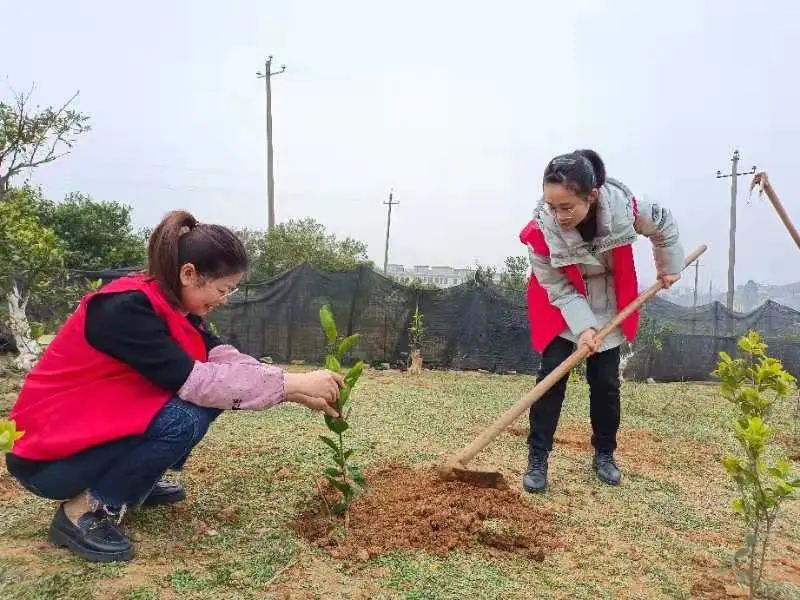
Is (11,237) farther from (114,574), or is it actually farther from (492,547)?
(492,547)

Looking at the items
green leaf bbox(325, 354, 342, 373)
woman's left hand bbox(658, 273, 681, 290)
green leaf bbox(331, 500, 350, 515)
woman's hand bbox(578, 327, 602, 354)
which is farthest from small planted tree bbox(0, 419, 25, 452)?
woman's left hand bbox(658, 273, 681, 290)

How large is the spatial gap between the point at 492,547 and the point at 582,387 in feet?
16.2

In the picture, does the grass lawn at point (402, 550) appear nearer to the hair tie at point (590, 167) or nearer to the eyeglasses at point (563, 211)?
the eyeglasses at point (563, 211)

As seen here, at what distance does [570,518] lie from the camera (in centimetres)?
250

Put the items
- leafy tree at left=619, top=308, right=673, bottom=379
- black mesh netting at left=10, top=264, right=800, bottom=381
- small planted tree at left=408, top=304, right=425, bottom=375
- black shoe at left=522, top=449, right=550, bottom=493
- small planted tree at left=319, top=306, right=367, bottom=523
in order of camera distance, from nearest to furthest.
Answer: small planted tree at left=319, top=306, right=367, bottom=523 → black shoe at left=522, top=449, right=550, bottom=493 → small planted tree at left=408, top=304, right=425, bottom=375 → black mesh netting at left=10, top=264, right=800, bottom=381 → leafy tree at left=619, top=308, right=673, bottom=379

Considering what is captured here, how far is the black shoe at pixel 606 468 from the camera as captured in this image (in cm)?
300

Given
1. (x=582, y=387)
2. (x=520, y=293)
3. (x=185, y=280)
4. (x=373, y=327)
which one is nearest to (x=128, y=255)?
(x=373, y=327)

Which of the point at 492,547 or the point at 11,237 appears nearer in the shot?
the point at 492,547

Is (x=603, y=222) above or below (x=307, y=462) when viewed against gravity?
above

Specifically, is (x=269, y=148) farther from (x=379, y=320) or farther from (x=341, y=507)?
(x=341, y=507)

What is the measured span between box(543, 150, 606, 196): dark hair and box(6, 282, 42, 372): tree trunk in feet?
15.4

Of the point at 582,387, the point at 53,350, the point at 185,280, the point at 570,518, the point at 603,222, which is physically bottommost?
the point at 582,387

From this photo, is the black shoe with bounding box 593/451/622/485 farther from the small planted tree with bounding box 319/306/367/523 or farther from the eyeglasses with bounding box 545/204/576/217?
the small planted tree with bounding box 319/306/367/523

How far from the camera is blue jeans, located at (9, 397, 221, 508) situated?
185cm
